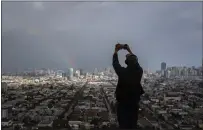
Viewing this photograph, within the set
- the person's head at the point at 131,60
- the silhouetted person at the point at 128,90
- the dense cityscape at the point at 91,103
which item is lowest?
the dense cityscape at the point at 91,103

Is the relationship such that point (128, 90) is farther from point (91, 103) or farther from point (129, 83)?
point (91, 103)

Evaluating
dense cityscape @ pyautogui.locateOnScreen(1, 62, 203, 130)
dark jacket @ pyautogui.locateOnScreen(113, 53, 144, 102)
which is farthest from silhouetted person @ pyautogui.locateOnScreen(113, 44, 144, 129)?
dense cityscape @ pyautogui.locateOnScreen(1, 62, 203, 130)

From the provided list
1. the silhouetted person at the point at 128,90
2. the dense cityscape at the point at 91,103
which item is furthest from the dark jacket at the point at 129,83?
the dense cityscape at the point at 91,103

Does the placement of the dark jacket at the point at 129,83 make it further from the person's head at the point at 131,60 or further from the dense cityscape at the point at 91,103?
the dense cityscape at the point at 91,103

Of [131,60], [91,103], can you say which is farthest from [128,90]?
[91,103]

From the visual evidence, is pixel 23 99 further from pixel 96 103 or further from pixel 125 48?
pixel 125 48

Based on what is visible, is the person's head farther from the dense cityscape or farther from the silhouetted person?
the dense cityscape
